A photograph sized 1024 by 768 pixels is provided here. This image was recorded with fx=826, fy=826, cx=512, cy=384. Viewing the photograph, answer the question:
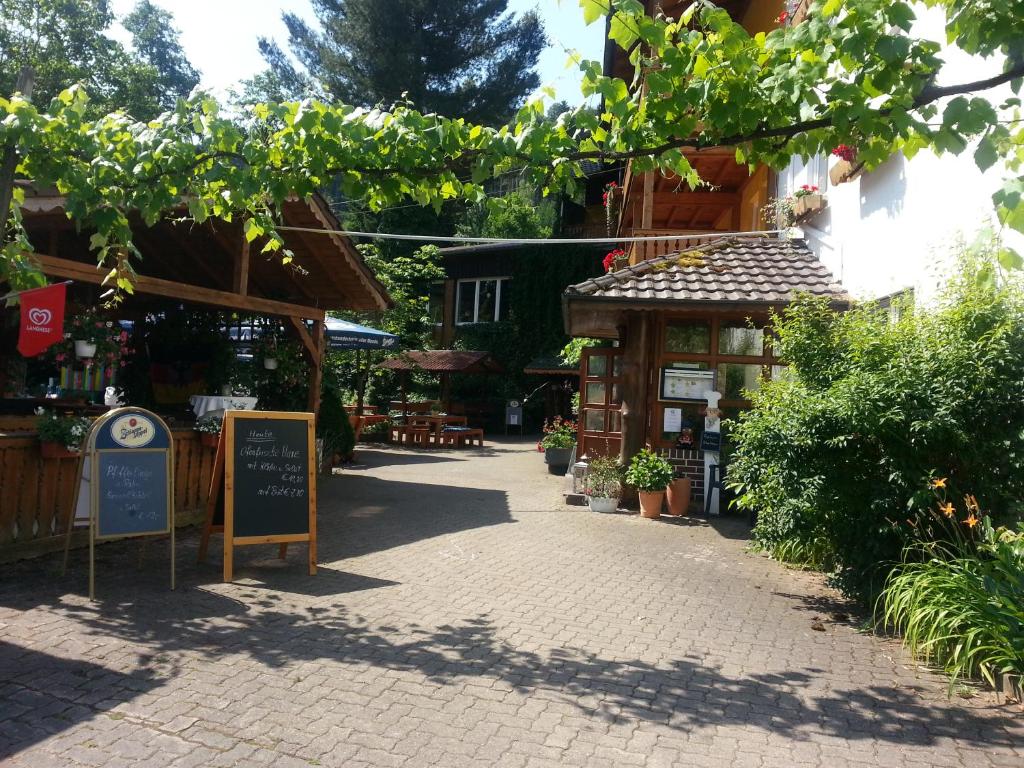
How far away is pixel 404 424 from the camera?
21297 millimetres

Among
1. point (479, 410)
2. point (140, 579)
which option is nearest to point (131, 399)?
point (140, 579)

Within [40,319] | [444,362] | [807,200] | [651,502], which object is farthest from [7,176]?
[444,362]

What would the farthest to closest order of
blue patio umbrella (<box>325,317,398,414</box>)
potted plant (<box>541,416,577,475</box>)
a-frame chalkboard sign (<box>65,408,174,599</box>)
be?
potted plant (<box>541,416,577,475</box>) < blue patio umbrella (<box>325,317,398,414</box>) < a-frame chalkboard sign (<box>65,408,174,599</box>)

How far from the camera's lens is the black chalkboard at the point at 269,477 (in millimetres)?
6805

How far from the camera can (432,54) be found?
3419 cm

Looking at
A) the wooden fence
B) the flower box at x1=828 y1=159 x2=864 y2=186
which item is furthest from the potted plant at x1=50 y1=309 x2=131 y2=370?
the flower box at x1=828 y1=159 x2=864 y2=186

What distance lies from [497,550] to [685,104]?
188 inches

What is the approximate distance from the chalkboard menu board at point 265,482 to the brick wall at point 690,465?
5.03 metres

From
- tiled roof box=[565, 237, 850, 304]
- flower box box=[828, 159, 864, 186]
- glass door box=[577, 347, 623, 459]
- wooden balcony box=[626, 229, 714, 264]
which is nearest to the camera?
flower box box=[828, 159, 864, 186]

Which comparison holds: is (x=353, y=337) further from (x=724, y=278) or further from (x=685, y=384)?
(x=724, y=278)

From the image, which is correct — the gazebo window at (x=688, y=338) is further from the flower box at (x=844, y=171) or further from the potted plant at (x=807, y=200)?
the flower box at (x=844, y=171)

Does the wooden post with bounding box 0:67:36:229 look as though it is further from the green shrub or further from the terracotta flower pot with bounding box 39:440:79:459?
the green shrub

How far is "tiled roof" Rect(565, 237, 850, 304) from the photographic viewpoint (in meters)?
9.84

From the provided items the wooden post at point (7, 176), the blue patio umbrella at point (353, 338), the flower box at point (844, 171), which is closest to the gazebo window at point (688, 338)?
the flower box at point (844, 171)
